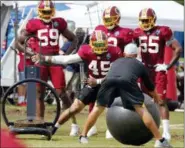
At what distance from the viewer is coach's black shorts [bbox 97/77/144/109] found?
348 inches

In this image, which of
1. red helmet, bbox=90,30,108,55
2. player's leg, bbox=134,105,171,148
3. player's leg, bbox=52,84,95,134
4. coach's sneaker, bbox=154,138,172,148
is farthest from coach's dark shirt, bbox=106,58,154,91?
player's leg, bbox=52,84,95,134

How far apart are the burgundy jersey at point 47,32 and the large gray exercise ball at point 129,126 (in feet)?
5.74

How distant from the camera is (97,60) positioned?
996 cm

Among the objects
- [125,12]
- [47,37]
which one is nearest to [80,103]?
[47,37]

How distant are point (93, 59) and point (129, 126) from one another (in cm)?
125

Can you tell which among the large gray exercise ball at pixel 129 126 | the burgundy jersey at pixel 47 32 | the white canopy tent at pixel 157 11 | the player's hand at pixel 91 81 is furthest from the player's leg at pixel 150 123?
the white canopy tent at pixel 157 11

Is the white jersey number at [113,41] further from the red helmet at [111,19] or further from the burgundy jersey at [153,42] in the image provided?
the burgundy jersey at [153,42]

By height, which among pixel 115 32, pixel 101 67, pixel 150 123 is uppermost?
pixel 115 32

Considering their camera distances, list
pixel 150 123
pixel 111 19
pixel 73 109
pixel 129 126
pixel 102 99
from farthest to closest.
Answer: pixel 111 19, pixel 73 109, pixel 102 99, pixel 129 126, pixel 150 123

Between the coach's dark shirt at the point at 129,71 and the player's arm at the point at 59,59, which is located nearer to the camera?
the coach's dark shirt at the point at 129,71

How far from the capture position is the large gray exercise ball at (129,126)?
9.15 metres

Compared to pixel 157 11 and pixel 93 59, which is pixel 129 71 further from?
pixel 157 11

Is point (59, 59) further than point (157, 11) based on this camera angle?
No

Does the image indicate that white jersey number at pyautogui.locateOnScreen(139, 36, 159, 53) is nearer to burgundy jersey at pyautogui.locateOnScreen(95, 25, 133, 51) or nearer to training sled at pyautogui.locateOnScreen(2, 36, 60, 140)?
burgundy jersey at pyautogui.locateOnScreen(95, 25, 133, 51)
